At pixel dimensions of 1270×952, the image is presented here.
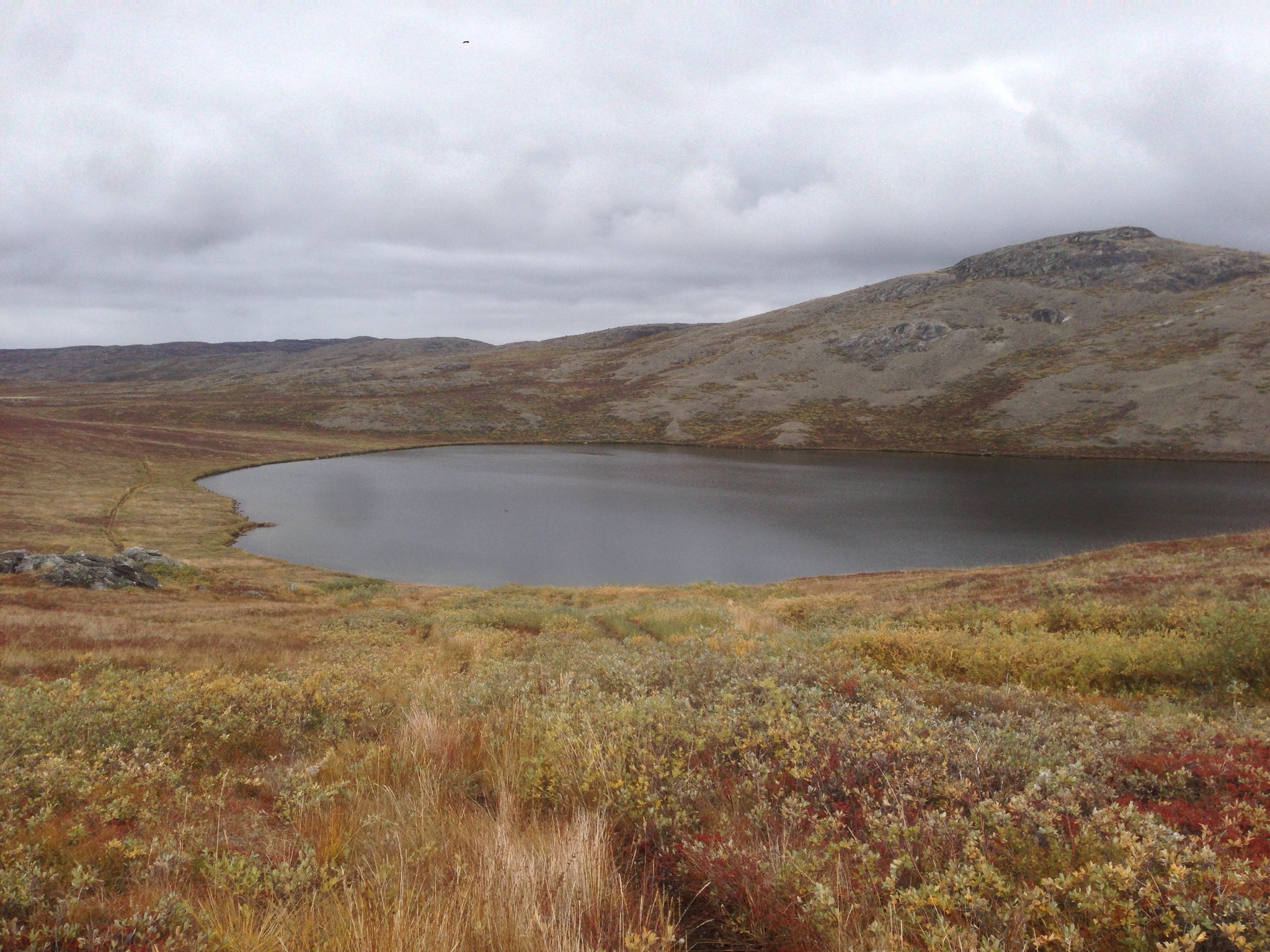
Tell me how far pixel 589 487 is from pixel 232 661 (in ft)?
200

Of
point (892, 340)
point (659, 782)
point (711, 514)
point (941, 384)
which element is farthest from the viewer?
point (892, 340)

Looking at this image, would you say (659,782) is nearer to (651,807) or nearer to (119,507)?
(651,807)

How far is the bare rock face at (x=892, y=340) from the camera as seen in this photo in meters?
158

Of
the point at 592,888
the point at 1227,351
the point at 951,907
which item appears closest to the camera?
the point at 951,907

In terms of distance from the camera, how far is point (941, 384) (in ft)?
458

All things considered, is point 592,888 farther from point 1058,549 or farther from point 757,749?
point 1058,549

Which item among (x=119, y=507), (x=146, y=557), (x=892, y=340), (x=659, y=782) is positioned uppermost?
(x=892, y=340)

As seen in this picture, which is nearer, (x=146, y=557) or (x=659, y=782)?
(x=659, y=782)

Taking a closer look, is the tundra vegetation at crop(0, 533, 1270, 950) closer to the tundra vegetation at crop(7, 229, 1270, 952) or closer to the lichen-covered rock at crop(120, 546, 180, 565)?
the tundra vegetation at crop(7, 229, 1270, 952)

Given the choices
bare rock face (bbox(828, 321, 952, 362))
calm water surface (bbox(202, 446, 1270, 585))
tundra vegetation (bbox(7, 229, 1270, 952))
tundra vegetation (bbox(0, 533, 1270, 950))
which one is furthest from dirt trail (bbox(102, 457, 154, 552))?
bare rock face (bbox(828, 321, 952, 362))

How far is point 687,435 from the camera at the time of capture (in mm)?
130000

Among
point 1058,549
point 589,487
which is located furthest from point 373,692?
point 589,487

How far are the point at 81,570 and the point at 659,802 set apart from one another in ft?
104

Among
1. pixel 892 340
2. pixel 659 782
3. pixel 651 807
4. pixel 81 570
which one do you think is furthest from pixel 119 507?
pixel 892 340
